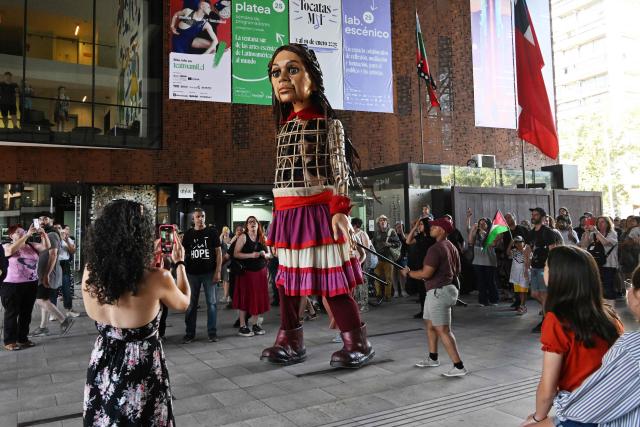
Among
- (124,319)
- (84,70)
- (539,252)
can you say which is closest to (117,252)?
(124,319)

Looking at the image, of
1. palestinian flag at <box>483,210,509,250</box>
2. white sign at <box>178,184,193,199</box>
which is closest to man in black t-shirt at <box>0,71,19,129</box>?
white sign at <box>178,184,193,199</box>

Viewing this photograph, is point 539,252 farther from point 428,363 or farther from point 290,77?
point 290,77

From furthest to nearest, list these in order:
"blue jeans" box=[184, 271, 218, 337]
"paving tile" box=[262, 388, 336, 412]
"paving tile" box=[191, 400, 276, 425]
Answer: "blue jeans" box=[184, 271, 218, 337], "paving tile" box=[262, 388, 336, 412], "paving tile" box=[191, 400, 276, 425]

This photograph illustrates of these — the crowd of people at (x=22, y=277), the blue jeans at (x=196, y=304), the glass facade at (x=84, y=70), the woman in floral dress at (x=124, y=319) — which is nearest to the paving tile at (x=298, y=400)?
the woman in floral dress at (x=124, y=319)

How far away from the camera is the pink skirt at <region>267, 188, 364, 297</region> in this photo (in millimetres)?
4773

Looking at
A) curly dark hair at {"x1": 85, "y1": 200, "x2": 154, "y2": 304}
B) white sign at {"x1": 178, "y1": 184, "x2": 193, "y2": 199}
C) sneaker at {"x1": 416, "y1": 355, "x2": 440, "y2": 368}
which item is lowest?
sneaker at {"x1": 416, "y1": 355, "x2": 440, "y2": 368}

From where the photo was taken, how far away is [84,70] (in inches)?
607

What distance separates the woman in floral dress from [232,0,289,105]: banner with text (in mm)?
12523

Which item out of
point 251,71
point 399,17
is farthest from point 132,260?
point 399,17

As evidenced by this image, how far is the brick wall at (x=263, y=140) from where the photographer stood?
585 inches

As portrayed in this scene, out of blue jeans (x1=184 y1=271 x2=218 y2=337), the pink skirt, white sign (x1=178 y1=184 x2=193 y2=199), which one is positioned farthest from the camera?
white sign (x1=178 y1=184 x2=193 y2=199)

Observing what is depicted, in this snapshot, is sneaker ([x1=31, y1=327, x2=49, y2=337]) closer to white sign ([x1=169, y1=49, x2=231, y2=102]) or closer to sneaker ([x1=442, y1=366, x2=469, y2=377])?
sneaker ([x1=442, y1=366, x2=469, y2=377])

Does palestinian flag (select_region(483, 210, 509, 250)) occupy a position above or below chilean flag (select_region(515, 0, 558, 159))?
below

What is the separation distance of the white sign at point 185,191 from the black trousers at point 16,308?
9357 millimetres
